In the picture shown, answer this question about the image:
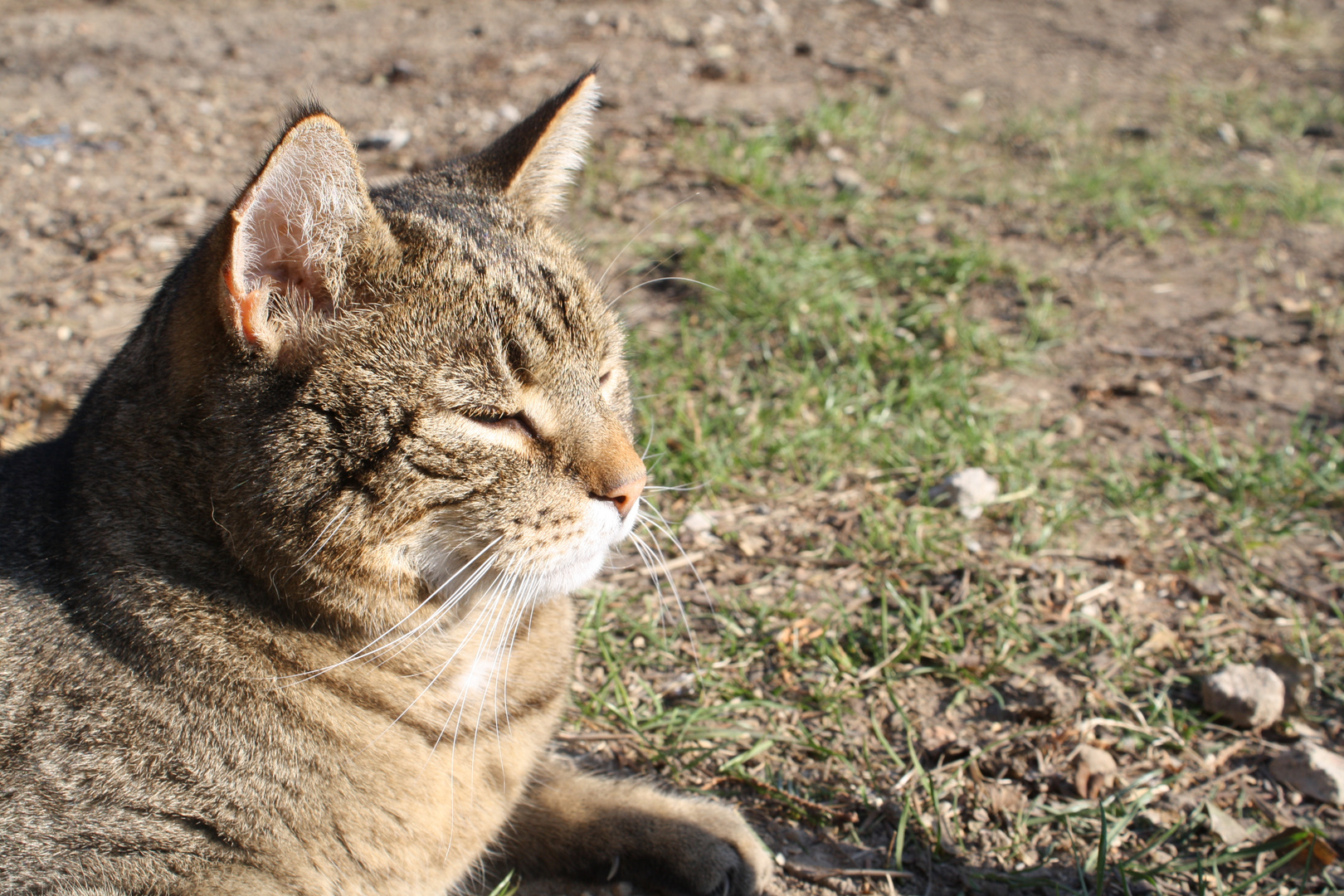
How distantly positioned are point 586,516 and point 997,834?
1.33 m

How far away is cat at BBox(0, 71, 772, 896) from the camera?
175 cm

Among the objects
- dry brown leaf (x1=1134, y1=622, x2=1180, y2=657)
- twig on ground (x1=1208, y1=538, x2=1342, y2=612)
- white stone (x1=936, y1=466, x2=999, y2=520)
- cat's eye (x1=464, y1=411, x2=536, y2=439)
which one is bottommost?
twig on ground (x1=1208, y1=538, x2=1342, y2=612)

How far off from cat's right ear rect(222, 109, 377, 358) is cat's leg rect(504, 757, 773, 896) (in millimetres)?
1319

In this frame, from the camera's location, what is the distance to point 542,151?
7.79 feet

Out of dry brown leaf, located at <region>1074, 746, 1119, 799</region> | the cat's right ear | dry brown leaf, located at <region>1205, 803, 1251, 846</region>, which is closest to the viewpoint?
the cat's right ear

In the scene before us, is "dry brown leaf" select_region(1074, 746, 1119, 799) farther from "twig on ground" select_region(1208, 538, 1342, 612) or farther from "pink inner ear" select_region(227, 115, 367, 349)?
"pink inner ear" select_region(227, 115, 367, 349)

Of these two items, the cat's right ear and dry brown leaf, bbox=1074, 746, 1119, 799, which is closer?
the cat's right ear

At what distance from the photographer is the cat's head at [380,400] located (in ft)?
5.70

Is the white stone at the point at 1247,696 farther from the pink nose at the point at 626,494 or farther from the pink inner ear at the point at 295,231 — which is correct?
the pink inner ear at the point at 295,231

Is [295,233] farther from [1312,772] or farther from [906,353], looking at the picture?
[906,353]

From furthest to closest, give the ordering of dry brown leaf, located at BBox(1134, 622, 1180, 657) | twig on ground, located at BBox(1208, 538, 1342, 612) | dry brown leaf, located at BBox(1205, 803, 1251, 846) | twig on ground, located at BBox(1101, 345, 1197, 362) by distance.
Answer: twig on ground, located at BBox(1101, 345, 1197, 362)
twig on ground, located at BBox(1208, 538, 1342, 612)
dry brown leaf, located at BBox(1134, 622, 1180, 657)
dry brown leaf, located at BBox(1205, 803, 1251, 846)

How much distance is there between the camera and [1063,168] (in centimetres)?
539

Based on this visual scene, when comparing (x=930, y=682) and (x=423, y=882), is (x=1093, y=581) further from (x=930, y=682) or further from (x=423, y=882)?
(x=423, y=882)

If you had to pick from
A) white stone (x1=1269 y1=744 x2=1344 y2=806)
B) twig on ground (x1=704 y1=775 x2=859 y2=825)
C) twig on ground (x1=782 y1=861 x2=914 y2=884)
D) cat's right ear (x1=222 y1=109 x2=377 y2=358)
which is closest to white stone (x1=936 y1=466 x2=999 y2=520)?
white stone (x1=1269 y1=744 x2=1344 y2=806)
